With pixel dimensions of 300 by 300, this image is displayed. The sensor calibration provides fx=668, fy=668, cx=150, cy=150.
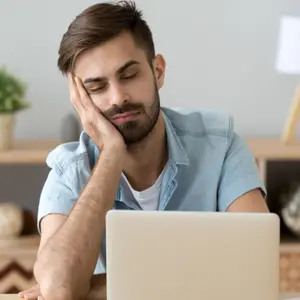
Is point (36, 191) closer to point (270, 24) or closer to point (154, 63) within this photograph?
point (270, 24)

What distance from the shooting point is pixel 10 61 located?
2746 mm

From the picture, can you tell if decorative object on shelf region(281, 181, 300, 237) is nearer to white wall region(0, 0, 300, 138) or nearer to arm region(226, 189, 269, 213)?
white wall region(0, 0, 300, 138)

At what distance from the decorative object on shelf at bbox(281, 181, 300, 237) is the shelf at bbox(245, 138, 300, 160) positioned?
0.17 metres

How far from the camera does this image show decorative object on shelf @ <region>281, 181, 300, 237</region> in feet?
8.37

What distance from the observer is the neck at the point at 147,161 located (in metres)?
1.58

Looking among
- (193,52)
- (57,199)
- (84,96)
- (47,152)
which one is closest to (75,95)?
(84,96)

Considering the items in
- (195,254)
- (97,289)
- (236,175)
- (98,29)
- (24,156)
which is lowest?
(24,156)

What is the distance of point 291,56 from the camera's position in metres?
2.59

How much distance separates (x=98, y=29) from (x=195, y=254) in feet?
2.26

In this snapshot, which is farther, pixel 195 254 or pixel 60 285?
pixel 60 285

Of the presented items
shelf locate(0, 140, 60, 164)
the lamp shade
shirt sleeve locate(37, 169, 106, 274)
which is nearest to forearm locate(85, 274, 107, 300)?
shirt sleeve locate(37, 169, 106, 274)

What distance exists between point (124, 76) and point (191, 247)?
631mm

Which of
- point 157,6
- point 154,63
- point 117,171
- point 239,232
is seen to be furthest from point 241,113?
point 239,232

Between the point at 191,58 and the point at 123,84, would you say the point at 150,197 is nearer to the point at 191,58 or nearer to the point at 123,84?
the point at 123,84
